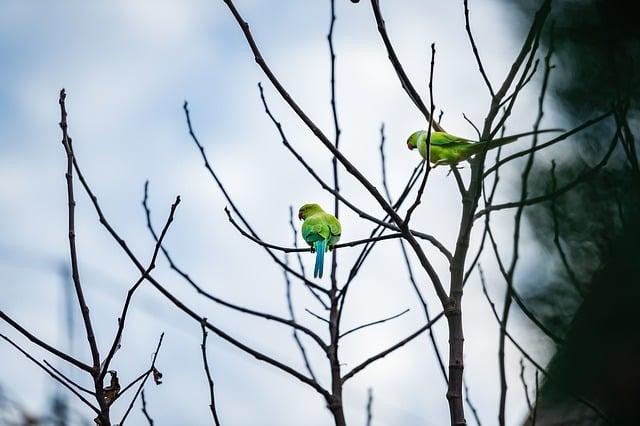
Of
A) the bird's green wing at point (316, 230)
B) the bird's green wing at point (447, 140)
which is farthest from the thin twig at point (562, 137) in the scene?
the bird's green wing at point (316, 230)

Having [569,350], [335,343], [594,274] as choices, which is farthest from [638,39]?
[335,343]

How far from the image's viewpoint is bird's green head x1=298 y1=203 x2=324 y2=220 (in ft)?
22.0

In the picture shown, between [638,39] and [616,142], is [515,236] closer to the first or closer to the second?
[616,142]

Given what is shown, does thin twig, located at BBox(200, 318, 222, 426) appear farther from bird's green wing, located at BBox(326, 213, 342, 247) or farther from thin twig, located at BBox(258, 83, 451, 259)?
bird's green wing, located at BBox(326, 213, 342, 247)

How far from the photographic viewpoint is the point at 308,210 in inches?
269

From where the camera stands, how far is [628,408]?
119 cm

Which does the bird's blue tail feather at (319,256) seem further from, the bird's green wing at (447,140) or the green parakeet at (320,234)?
the bird's green wing at (447,140)

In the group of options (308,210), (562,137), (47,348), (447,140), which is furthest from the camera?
(308,210)

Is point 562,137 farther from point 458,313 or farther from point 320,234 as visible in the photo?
point 320,234

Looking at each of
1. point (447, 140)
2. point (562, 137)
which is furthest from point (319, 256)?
point (562, 137)

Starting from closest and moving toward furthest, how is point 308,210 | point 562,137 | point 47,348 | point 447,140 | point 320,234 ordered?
point 562,137
point 47,348
point 447,140
point 320,234
point 308,210

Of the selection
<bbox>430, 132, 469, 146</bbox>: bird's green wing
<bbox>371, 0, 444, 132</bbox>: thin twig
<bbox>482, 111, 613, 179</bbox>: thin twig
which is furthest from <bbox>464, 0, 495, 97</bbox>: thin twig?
<bbox>430, 132, 469, 146</bbox>: bird's green wing

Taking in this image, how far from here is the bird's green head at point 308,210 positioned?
6694 mm

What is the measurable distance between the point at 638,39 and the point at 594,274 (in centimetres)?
39
